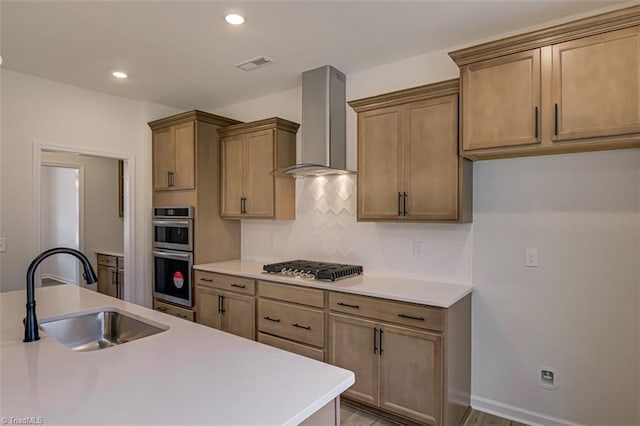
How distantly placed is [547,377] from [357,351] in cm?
127

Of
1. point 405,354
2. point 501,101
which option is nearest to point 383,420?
point 405,354

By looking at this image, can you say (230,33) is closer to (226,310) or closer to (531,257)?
(226,310)

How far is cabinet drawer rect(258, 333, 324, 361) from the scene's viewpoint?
2781 mm

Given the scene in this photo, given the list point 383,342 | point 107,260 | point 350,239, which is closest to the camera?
point 383,342

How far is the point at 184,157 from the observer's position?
12.4 feet

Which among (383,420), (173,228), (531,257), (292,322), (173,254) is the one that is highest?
(173,228)

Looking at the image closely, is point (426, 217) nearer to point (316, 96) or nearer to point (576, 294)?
point (576, 294)

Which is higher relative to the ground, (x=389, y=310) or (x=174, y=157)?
(x=174, y=157)

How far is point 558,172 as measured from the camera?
237 cm

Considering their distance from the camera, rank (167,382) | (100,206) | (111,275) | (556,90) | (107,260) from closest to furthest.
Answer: (167,382) < (556,90) < (111,275) < (107,260) < (100,206)

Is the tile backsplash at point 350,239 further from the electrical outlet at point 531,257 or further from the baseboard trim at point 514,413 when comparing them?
the baseboard trim at point 514,413

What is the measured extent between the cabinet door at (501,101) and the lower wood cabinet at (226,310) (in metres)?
2.24

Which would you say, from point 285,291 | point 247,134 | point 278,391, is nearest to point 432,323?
→ point 285,291

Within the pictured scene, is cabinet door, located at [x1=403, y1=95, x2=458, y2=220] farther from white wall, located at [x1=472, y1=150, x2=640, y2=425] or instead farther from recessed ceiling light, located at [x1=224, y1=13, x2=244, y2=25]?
recessed ceiling light, located at [x1=224, y1=13, x2=244, y2=25]
